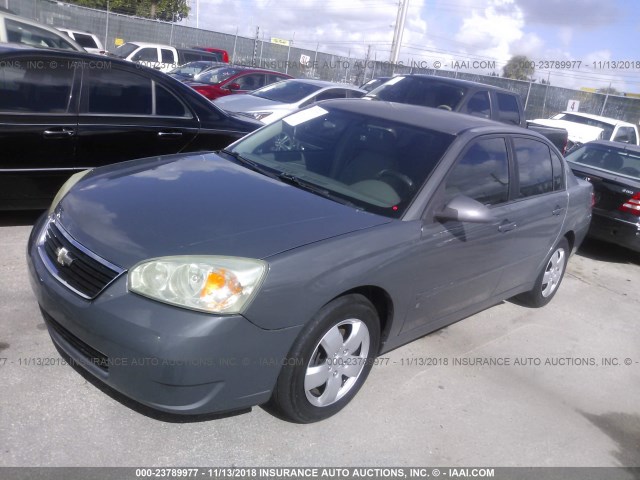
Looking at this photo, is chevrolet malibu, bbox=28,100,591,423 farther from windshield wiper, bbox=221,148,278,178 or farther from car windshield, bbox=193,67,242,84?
car windshield, bbox=193,67,242,84

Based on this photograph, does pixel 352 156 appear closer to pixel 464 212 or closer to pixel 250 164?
pixel 250 164

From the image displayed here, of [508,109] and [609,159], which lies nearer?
[609,159]

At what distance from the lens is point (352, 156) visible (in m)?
3.87

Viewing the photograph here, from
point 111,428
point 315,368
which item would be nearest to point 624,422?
point 315,368

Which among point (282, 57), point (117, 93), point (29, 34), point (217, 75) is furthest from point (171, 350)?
point (282, 57)

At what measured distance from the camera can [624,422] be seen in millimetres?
3840

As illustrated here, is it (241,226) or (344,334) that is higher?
(241,226)

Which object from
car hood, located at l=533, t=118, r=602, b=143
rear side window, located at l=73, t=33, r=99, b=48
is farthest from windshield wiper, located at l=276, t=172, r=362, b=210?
rear side window, located at l=73, t=33, r=99, b=48

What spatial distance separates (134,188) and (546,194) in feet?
10.3

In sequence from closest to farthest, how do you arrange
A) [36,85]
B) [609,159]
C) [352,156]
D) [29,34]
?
1. [352,156]
2. [36,85]
3. [609,159]
4. [29,34]

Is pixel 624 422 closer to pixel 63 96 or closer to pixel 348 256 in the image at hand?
pixel 348 256

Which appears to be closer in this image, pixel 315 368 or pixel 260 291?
pixel 260 291

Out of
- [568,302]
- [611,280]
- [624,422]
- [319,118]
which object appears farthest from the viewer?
[611,280]

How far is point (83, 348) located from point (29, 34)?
10917mm
